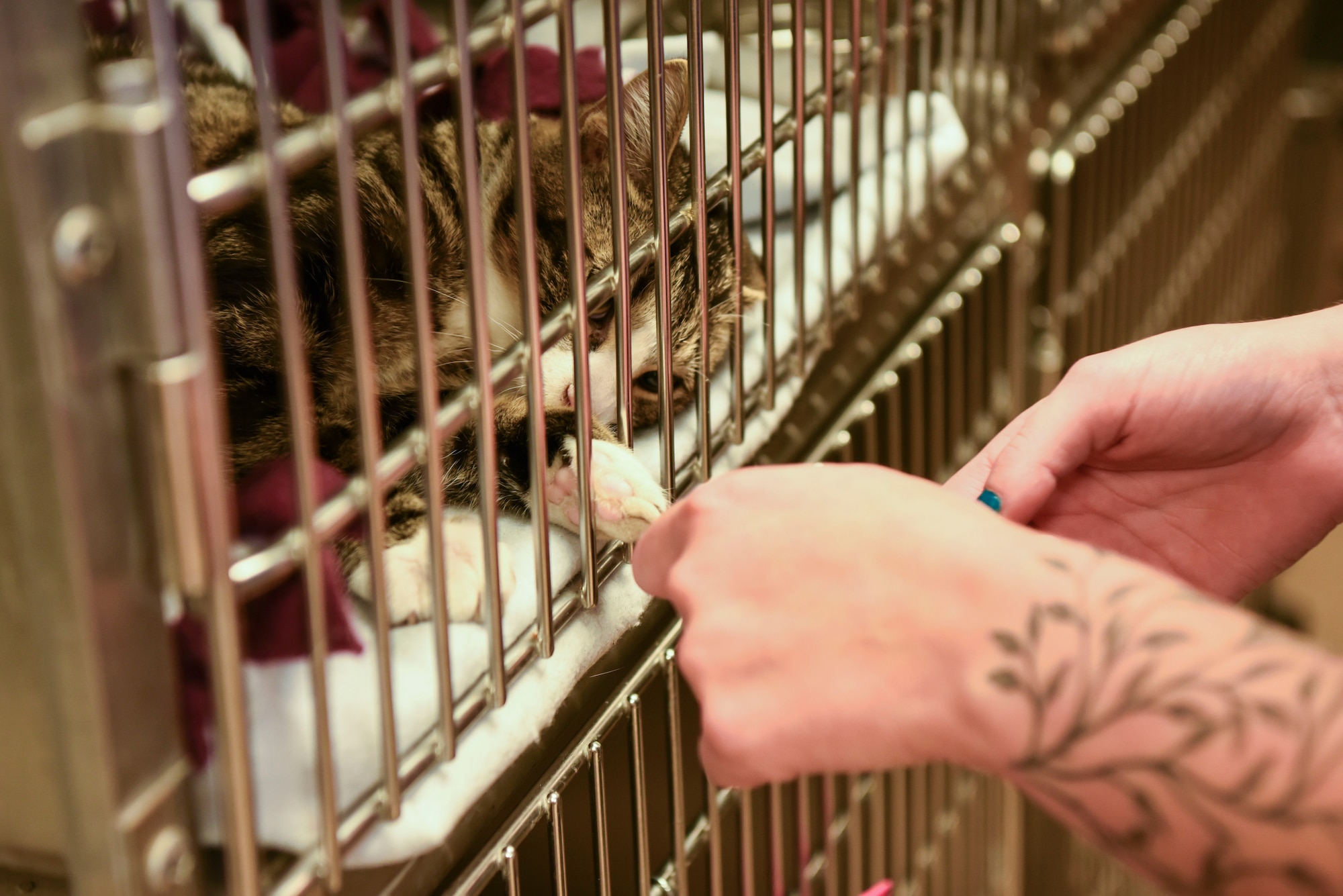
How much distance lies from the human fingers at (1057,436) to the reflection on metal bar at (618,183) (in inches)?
8.5

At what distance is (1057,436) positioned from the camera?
28.3 inches

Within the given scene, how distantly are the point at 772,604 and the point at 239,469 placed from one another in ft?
0.95

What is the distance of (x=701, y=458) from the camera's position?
735 millimetres

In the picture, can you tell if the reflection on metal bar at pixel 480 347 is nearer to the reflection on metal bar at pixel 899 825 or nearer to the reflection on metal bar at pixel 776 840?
the reflection on metal bar at pixel 776 840

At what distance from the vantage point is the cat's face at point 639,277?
3.05 ft

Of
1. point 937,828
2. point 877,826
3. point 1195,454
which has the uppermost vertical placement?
point 1195,454

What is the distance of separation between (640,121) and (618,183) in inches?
12.0

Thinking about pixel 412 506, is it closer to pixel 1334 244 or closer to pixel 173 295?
pixel 173 295

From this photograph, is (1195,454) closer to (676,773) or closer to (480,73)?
(676,773)

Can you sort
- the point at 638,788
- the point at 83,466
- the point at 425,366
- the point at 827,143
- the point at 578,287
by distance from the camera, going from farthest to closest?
1. the point at 827,143
2. the point at 638,788
3. the point at 578,287
4. the point at 425,366
5. the point at 83,466

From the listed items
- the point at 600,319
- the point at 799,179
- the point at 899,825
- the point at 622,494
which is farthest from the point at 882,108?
the point at 899,825

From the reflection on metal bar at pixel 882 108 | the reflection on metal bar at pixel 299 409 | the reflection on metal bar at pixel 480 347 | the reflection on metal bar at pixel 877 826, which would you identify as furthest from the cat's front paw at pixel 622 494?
the reflection on metal bar at pixel 877 826

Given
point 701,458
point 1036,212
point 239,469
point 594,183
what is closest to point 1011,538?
point 701,458

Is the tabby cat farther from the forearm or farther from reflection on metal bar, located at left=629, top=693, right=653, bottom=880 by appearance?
the forearm
